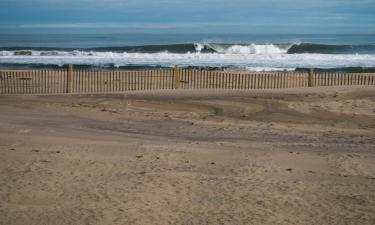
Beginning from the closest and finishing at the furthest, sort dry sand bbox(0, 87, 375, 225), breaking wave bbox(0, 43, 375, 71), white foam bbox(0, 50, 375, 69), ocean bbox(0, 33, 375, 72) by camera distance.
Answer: dry sand bbox(0, 87, 375, 225)
ocean bbox(0, 33, 375, 72)
white foam bbox(0, 50, 375, 69)
breaking wave bbox(0, 43, 375, 71)

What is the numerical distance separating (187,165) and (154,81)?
1388cm

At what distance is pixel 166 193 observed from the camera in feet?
19.9

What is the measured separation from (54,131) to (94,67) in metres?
24.6

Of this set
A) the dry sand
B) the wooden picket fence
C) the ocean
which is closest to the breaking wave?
the ocean

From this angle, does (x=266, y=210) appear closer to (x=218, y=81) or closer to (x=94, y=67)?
(x=218, y=81)

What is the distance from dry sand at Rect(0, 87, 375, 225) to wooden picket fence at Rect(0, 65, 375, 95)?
20.1ft

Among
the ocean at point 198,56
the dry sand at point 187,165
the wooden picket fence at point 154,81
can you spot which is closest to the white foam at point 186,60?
the ocean at point 198,56

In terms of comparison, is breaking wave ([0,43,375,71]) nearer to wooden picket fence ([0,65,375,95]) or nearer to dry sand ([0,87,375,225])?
wooden picket fence ([0,65,375,95])

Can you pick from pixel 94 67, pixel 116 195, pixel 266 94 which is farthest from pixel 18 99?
pixel 94 67

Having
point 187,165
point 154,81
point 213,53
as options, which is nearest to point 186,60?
point 213,53

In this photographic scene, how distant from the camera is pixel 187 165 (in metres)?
7.39

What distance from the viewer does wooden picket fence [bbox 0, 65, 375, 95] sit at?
19797 mm

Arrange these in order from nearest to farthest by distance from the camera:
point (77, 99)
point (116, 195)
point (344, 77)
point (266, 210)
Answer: point (266, 210), point (116, 195), point (77, 99), point (344, 77)

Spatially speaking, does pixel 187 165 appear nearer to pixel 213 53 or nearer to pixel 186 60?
pixel 186 60
